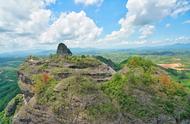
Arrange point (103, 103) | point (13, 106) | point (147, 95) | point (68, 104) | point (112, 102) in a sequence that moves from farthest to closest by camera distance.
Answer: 1. point (13, 106)
2. point (147, 95)
3. point (112, 102)
4. point (68, 104)
5. point (103, 103)

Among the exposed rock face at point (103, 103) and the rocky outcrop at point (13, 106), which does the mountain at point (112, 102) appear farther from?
the rocky outcrop at point (13, 106)

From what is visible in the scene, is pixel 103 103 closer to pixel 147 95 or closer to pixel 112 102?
pixel 112 102

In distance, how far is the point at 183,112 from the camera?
36.3 meters

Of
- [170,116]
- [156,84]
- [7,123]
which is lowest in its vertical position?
[7,123]

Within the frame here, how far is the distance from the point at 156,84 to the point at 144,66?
7.41 meters

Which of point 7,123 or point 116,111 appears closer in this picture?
point 116,111

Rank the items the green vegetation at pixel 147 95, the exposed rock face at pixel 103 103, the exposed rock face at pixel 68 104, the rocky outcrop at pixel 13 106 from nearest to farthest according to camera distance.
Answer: the exposed rock face at pixel 103 103 → the exposed rock face at pixel 68 104 → the green vegetation at pixel 147 95 → the rocky outcrop at pixel 13 106

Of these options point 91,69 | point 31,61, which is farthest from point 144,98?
point 31,61

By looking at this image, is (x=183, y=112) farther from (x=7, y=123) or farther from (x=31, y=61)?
(x=7, y=123)

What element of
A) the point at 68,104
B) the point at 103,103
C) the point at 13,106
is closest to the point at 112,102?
the point at 103,103

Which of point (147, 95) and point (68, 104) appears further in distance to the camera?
point (147, 95)

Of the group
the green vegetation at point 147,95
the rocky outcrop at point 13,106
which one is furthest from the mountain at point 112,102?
the rocky outcrop at point 13,106

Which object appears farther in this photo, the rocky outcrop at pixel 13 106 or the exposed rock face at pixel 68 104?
the rocky outcrop at pixel 13 106

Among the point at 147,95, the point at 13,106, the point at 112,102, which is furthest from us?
the point at 13,106
